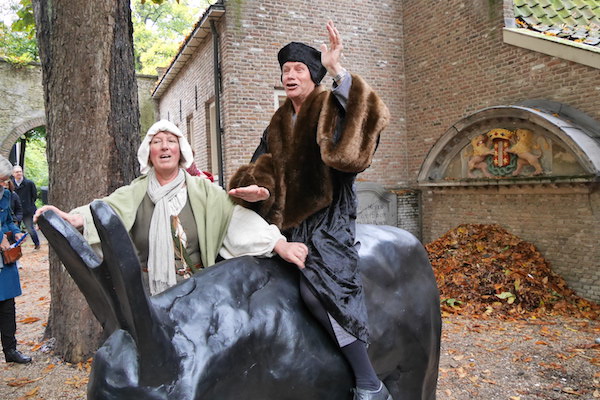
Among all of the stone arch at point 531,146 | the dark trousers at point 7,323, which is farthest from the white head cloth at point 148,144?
the stone arch at point 531,146

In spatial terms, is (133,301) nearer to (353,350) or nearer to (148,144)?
(148,144)

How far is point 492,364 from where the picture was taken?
16.3 feet

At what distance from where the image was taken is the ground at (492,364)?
13.8 feet

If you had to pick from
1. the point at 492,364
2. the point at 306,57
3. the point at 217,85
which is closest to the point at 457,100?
the point at 217,85

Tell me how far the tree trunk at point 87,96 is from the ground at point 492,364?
1.64 meters

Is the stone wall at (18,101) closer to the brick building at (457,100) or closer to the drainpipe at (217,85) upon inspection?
the brick building at (457,100)

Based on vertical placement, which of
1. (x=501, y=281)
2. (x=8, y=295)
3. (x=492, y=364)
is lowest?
(x=492, y=364)

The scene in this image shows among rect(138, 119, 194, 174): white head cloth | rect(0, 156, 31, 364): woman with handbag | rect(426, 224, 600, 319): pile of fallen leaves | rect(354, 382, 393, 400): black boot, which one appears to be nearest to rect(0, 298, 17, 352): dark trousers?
rect(0, 156, 31, 364): woman with handbag

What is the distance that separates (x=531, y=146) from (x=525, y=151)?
124 mm

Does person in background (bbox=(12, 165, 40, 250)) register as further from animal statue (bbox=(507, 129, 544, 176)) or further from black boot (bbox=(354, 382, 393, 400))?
black boot (bbox=(354, 382, 393, 400))

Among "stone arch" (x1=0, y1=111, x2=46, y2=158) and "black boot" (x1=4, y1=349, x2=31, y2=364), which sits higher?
"stone arch" (x1=0, y1=111, x2=46, y2=158)

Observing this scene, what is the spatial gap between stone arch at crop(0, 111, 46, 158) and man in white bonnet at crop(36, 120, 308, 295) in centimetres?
1684

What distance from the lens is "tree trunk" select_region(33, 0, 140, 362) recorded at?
4.12 m

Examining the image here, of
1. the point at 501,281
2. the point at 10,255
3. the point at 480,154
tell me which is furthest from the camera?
the point at 480,154
